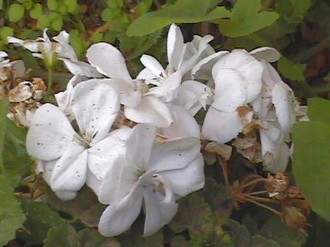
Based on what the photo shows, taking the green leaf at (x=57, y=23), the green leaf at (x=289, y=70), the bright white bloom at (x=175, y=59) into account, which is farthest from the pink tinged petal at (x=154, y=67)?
the green leaf at (x=57, y=23)

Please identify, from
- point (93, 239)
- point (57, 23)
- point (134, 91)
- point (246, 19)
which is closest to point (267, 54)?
point (246, 19)

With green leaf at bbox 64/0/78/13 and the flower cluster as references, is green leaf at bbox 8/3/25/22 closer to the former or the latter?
green leaf at bbox 64/0/78/13

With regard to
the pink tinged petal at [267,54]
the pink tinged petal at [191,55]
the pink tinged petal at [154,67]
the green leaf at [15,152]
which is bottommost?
the green leaf at [15,152]

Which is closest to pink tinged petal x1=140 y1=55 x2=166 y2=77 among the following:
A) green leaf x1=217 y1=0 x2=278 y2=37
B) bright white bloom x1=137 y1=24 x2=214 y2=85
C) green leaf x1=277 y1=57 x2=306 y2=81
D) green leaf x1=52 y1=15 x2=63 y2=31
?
bright white bloom x1=137 y1=24 x2=214 y2=85

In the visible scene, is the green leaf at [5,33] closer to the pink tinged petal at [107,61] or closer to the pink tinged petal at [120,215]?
the pink tinged petal at [107,61]

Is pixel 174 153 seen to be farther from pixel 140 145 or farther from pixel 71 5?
pixel 71 5
